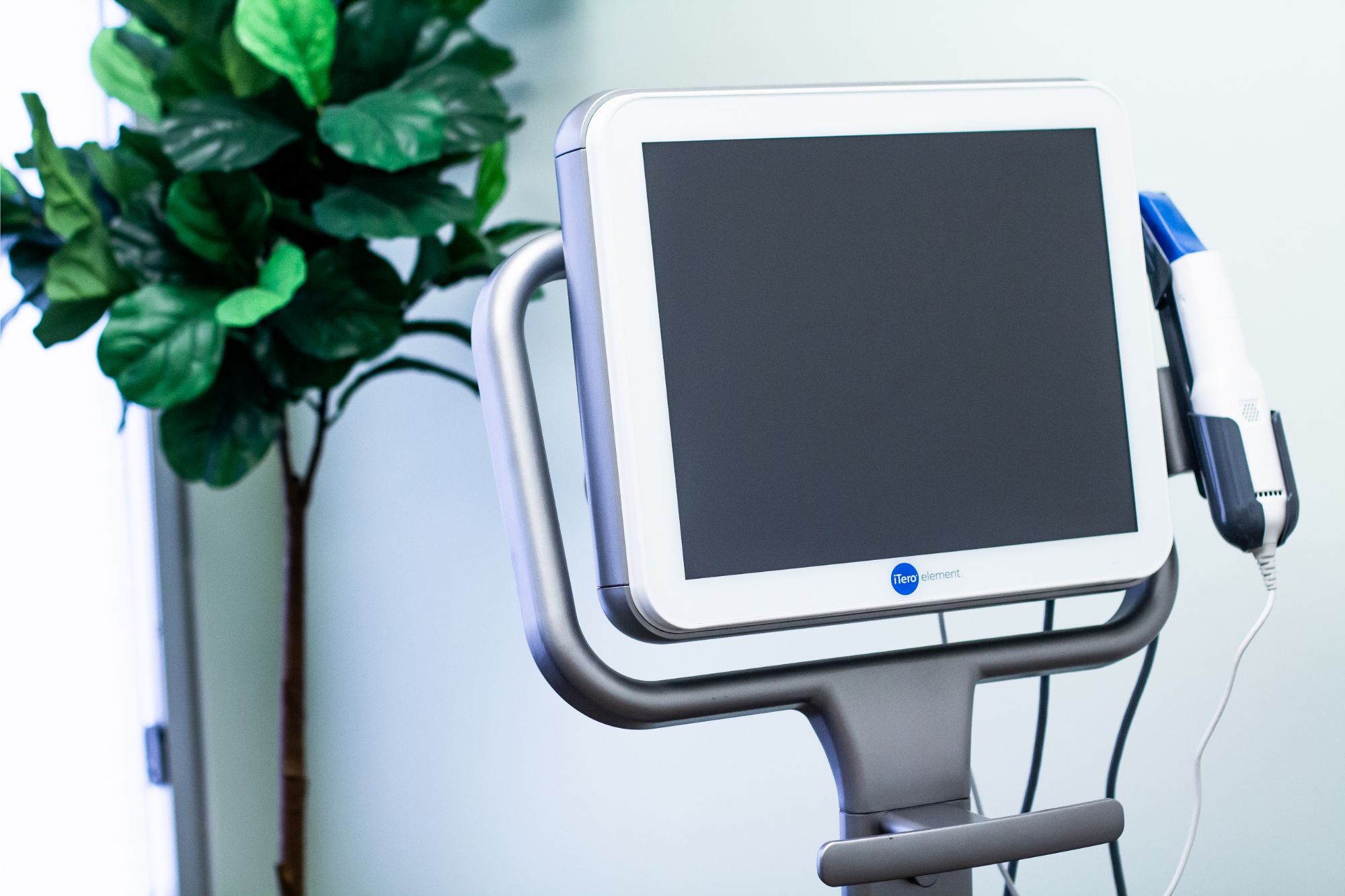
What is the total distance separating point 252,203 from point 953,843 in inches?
50.7

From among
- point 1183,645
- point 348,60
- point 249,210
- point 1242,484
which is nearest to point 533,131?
point 348,60

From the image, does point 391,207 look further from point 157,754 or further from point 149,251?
point 157,754

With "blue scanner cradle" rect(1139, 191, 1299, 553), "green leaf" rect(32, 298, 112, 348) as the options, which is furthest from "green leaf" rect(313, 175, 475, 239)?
"blue scanner cradle" rect(1139, 191, 1299, 553)

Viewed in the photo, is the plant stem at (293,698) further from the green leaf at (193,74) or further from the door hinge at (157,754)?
the green leaf at (193,74)

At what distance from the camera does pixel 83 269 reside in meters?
1.48

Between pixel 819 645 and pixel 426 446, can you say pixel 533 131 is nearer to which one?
pixel 426 446

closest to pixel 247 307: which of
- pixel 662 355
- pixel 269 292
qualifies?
pixel 269 292

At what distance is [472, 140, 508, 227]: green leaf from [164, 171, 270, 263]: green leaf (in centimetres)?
32

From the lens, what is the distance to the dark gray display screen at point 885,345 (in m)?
0.59

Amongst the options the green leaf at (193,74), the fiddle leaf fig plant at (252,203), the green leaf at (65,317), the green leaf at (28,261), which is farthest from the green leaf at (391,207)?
the green leaf at (28,261)

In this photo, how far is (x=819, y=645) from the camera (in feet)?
4.86

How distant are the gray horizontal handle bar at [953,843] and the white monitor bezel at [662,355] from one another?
118mm

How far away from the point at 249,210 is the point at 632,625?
1154 millimetres

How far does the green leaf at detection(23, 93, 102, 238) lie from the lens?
1428 mm
